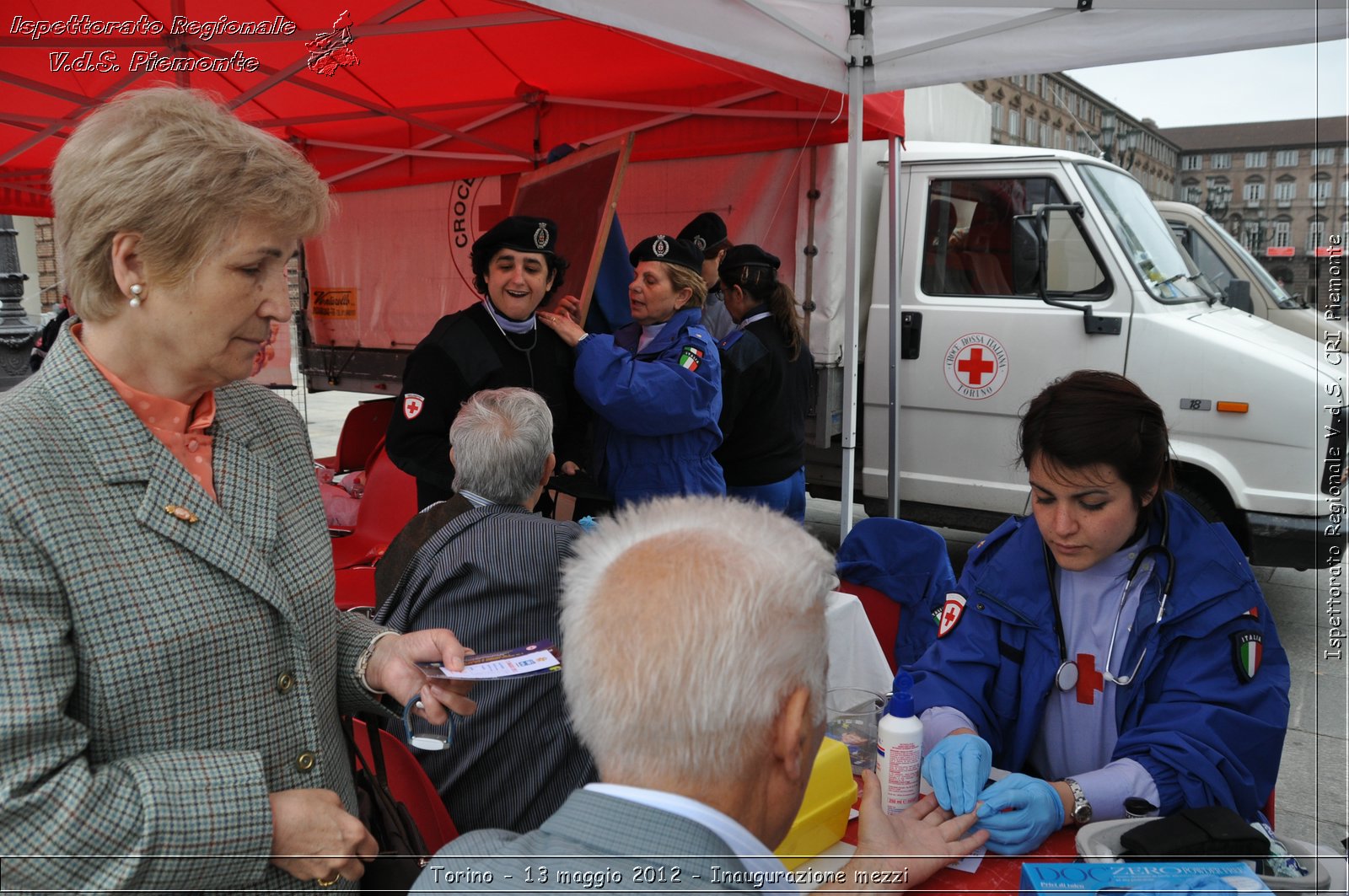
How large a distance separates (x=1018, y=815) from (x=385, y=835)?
43.2 inches

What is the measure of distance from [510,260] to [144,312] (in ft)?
7.34

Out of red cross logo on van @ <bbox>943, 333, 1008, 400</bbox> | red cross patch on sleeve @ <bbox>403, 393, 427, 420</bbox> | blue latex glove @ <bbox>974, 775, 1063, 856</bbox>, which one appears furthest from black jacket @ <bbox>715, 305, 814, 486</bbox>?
blue latex glove @ <bbox>974, 775, 1063, 856</bbox>

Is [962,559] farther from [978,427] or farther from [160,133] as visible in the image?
[160,133]

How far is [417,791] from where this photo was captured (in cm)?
203

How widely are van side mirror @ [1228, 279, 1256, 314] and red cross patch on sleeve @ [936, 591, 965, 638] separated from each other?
4729 mm

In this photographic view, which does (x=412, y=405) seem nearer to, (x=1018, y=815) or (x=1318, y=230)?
(x=1018, y=815)

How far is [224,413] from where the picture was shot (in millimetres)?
1468

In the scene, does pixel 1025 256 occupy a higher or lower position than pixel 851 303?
higher

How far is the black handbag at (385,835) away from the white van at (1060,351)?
4.17m

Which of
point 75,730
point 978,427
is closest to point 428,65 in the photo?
point 978,427

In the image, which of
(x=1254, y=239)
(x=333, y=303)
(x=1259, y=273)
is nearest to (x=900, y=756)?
(x=1259, y=273)

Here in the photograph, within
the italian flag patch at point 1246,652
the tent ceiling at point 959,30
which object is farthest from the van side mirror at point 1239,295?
the italian flag patch at point 1246,652

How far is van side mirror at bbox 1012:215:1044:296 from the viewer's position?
16.8ft

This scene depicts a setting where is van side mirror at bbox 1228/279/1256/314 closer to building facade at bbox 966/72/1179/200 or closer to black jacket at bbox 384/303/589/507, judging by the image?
black jacket at bbox 384/303/589/507
